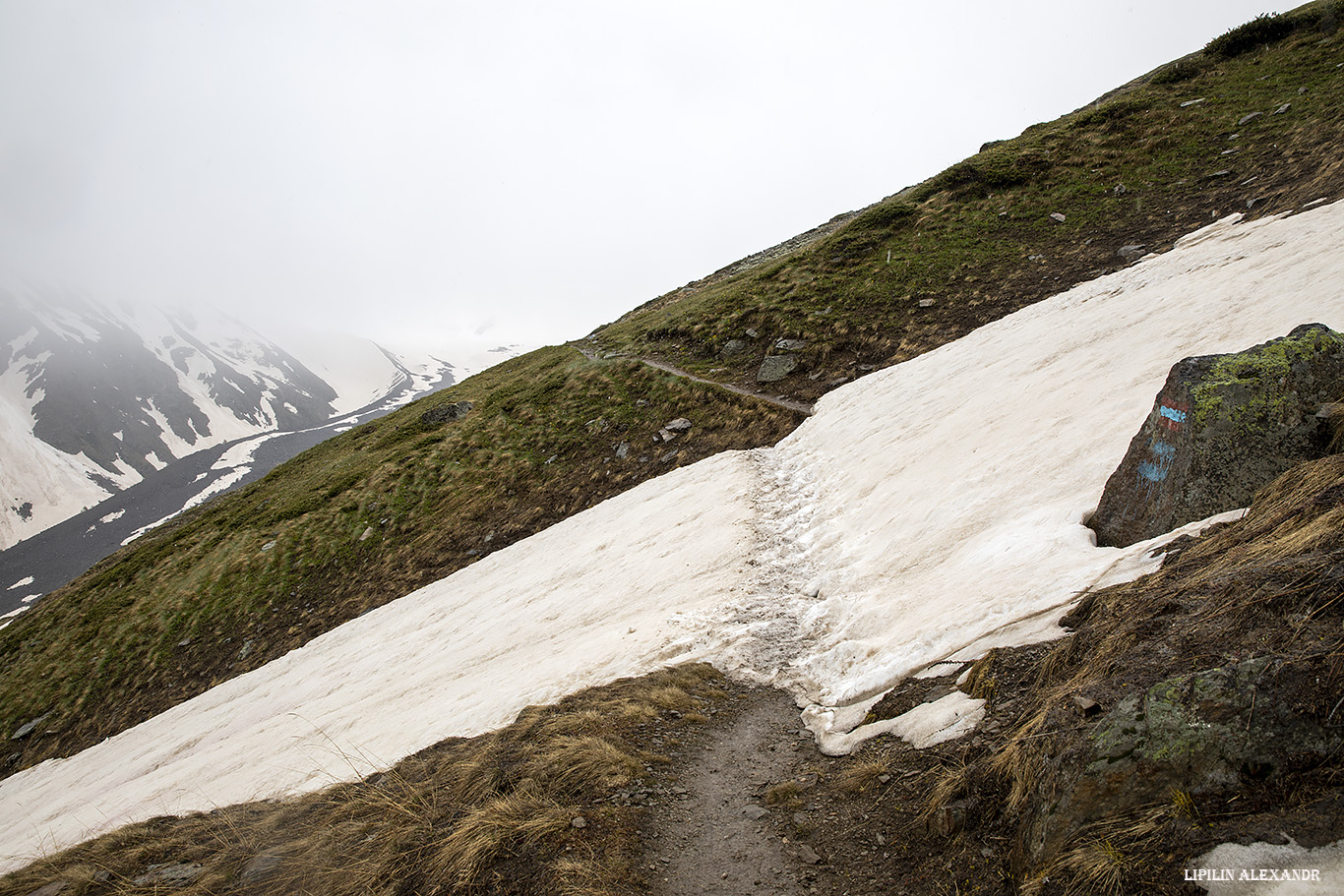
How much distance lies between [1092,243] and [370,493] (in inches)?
1781

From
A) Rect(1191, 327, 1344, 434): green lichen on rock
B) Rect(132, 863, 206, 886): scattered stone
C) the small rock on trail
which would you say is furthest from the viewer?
Rect(1191, 327, 1344, 434): green lichen on rock

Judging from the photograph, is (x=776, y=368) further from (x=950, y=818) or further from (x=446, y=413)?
(x=446, y=413)

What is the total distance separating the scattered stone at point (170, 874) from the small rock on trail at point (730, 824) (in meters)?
6.57

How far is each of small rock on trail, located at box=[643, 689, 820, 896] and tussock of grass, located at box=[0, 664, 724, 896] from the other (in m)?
0.44

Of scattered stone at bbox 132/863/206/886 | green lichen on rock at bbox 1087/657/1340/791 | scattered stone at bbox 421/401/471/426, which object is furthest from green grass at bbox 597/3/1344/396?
scattered stone at bbox 132/863/206/886

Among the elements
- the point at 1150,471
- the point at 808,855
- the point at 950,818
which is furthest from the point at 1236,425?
the point at 808,855

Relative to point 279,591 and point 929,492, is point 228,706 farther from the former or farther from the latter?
point 929,492

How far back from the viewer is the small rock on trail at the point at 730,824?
5520 mm

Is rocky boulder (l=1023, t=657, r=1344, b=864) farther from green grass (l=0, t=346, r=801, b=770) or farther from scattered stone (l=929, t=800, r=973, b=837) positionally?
green grass (l=0, t=346, r=801, b=770)

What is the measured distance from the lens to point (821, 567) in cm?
1416

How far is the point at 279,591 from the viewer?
108ft

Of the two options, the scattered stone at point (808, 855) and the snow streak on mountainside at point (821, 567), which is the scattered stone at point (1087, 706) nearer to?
the scattered stone at point (808, 855)

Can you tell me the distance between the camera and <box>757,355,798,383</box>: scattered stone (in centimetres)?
3111

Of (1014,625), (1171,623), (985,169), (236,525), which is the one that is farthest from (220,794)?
(985,169)
